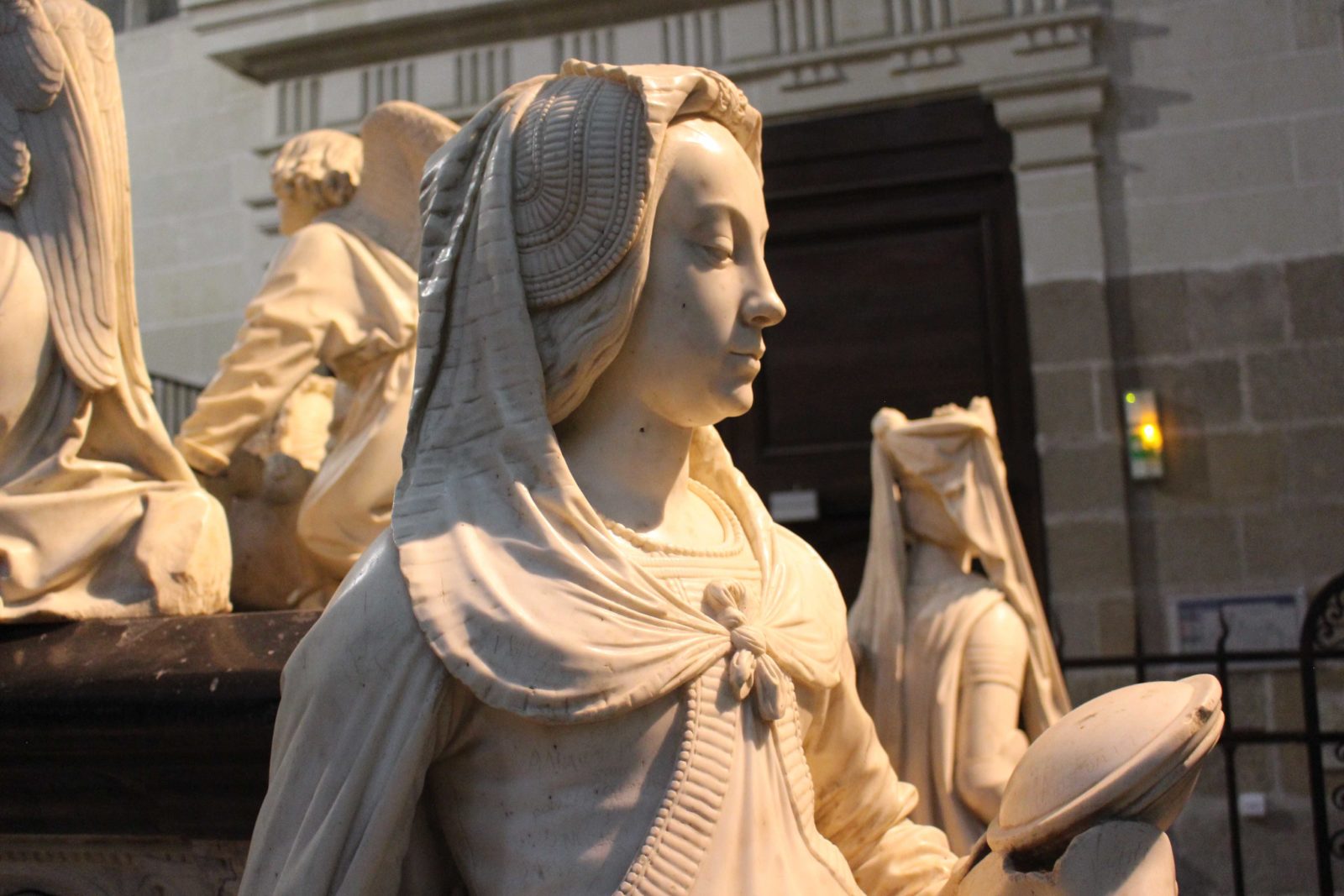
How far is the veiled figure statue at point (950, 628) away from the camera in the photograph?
10.5 feet

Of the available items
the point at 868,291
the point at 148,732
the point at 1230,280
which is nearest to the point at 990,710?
the point at 148,732

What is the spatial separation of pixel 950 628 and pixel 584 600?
2.31 metres

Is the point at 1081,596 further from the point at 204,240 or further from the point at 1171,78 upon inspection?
the point at 204,240

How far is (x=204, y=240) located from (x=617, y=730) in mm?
6235

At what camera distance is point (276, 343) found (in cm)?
347

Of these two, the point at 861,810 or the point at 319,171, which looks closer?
the point at 861,810

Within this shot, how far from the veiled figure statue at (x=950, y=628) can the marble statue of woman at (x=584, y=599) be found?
1831 mm

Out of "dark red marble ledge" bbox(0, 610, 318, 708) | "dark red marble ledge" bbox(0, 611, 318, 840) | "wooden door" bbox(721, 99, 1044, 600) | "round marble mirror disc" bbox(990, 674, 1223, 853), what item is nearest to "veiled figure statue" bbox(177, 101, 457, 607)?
"dark red marble ledge" bbox(0, 610, 318, 708)

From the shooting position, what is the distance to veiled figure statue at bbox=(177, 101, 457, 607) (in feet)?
10.9

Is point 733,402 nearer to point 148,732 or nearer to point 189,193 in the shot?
point 148,732

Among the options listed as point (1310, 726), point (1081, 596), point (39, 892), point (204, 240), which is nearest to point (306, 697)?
point (39, 892)

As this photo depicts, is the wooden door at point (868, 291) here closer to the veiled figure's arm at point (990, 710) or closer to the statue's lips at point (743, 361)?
the veiled figure's arm at point (990, 710)

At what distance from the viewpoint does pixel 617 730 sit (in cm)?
118

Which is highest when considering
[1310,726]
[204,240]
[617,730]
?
[204,240]
